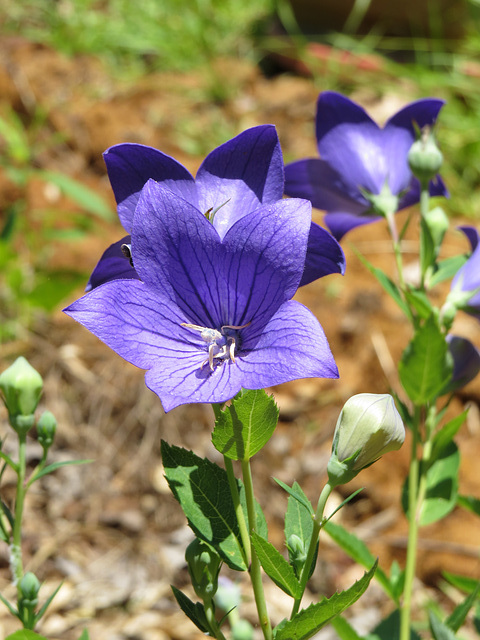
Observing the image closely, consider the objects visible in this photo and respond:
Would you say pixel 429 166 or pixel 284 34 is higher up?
pixel 284 34

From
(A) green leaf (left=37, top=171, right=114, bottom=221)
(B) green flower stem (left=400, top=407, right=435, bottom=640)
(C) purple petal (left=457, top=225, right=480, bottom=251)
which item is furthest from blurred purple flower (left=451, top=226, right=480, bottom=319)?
(A) green leaf (left=37, top=171, right=114, bottom=221)

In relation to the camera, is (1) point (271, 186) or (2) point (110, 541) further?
(2) point (110, 541)

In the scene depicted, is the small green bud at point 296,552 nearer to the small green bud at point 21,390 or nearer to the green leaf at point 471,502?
the small green bud at point 21,390

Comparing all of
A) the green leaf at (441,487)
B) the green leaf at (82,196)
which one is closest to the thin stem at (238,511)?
the green leaf at (441,487)

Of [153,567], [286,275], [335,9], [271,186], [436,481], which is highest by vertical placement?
[335,9]

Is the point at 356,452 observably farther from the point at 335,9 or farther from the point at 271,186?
the point at 335,9

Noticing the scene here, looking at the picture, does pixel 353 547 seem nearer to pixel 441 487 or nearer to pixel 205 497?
pixel 441 487

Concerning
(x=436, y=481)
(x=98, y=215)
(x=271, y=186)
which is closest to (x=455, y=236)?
(x=98, y=215)

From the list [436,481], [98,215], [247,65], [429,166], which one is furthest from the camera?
[247,65]
